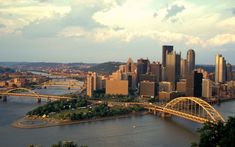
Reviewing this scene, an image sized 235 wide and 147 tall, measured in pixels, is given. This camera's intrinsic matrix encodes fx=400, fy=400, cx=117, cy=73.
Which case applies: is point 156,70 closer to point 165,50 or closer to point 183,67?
point 183,67

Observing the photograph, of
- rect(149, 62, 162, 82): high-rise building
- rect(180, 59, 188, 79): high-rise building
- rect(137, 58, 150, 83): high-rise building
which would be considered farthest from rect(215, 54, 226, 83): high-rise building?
rect(137, 58, 150, 83): high-rise building

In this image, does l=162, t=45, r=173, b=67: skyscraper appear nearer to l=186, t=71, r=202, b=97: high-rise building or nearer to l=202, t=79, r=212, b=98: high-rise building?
l=202, t=79, r=212, b=98: high-rise building

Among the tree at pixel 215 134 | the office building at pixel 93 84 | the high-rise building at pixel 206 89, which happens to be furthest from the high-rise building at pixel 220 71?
the tree at pixel 215 134

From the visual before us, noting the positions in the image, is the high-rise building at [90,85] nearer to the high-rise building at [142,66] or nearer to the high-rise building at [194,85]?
the high-rise building at [194,85]

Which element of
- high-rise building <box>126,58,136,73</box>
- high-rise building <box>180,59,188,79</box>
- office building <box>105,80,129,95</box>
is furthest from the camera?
high-rise building <box>180,59,188,79</box>

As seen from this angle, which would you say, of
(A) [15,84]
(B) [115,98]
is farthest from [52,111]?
(A) [15,84]

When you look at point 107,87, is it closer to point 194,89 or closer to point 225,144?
point 194,89

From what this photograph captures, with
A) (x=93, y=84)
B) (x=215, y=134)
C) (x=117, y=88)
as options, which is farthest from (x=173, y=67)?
(x=215, y=134)
